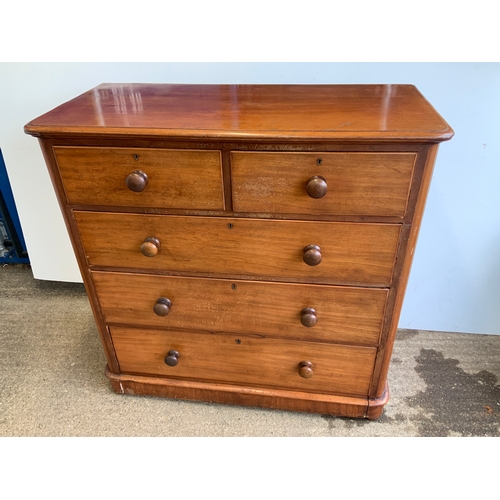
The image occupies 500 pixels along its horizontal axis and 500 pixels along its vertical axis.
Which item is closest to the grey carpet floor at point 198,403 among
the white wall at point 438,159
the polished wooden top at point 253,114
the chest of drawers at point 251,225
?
the chest of drawers at point 251,225

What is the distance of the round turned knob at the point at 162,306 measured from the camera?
4.08ft

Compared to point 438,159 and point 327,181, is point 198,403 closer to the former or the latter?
point 327,181

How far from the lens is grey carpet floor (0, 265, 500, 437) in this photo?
1.39 m

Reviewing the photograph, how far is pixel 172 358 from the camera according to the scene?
136 centimetres

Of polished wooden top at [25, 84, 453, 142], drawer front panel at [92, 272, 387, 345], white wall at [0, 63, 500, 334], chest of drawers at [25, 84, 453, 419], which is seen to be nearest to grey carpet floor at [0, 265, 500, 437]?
chest of drawers at [25, 84, 453, 419]

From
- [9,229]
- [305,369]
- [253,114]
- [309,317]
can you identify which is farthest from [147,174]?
[9,229]

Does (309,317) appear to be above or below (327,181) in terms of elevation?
below

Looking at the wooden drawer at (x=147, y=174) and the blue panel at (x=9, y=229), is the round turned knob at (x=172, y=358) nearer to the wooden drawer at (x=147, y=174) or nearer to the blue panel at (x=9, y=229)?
the wooden drawer at (x=147, y=174)

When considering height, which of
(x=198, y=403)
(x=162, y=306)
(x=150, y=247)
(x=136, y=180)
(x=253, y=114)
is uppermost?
(x=253, y=114)

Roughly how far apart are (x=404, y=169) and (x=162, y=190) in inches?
23.0

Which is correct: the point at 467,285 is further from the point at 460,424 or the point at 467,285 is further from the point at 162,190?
the point at 162,190

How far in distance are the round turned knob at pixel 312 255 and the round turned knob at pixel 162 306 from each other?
441 mm

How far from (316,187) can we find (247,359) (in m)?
0.63

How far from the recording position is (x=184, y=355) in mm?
1385
